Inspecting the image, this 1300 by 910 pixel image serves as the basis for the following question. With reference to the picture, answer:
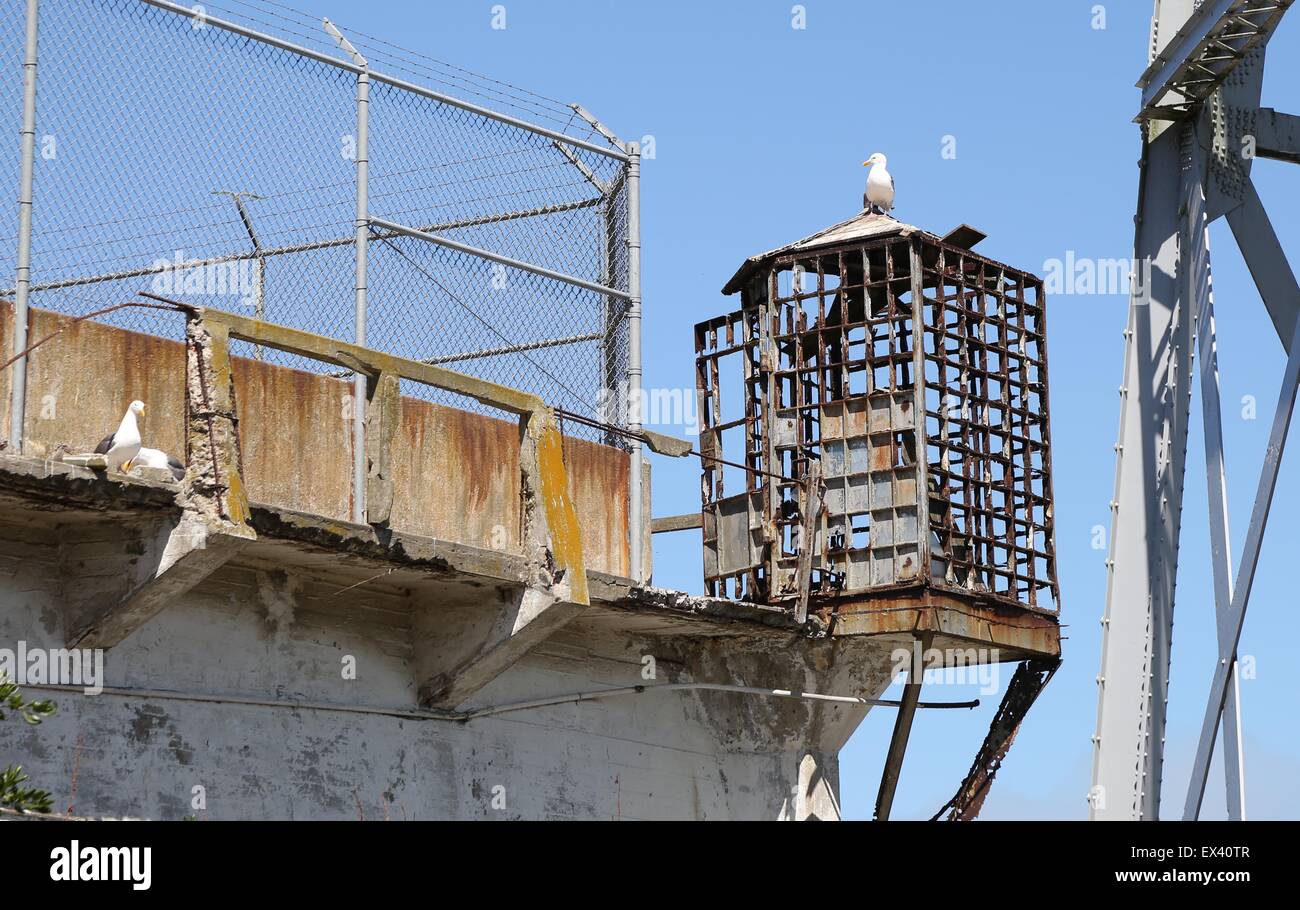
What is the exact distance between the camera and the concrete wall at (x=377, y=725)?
40.7 feet

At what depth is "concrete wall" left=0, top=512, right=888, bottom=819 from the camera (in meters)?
12.4

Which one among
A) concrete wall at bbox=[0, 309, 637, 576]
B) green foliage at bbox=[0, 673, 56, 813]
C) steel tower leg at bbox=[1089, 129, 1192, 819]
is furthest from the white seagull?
steel tower leg at bbox=[1089, 129, 1192, 819]

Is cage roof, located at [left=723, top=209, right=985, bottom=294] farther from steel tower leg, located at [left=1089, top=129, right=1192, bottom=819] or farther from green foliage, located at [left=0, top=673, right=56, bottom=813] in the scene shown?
green foliage, located at [left=0, top=673, right=56, bottom=813]

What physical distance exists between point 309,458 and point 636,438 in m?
2.80

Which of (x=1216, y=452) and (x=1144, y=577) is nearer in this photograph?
(x=1216, y=452)

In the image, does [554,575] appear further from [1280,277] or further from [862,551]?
[1280,277]

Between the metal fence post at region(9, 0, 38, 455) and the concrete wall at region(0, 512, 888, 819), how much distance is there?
2.33 feet

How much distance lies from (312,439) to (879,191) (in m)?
6.37

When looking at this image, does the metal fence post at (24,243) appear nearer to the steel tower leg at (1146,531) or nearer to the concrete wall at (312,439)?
the concrete wall at (312,439)

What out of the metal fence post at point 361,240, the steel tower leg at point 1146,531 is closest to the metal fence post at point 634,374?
the metal fence post at point 361,240
